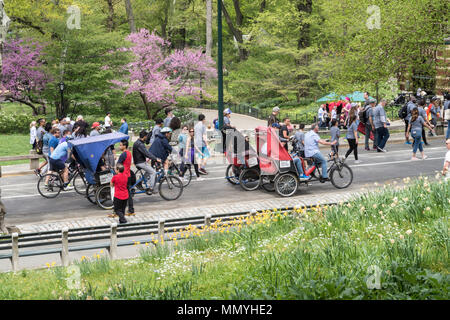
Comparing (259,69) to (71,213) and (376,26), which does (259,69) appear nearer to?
(376,26)

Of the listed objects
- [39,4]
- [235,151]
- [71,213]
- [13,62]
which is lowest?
[71,213]

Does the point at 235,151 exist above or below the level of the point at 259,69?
below

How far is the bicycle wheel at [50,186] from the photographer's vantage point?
16.7 metres

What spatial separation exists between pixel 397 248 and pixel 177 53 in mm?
35189

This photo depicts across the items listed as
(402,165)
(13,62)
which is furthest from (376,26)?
(13,62)

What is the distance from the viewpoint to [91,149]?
49.3ft

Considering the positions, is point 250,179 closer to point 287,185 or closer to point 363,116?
point 287,185

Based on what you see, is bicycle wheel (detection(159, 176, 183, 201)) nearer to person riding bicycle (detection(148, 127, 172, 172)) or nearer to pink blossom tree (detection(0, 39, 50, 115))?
person riding bicycle (detection(148, 127, 172, 172))

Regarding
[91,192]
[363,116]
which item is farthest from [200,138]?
[363,116]

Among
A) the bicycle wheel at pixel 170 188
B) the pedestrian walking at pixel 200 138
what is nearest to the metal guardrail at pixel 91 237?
the bicycle wheel at pixel 170 188

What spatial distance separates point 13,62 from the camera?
34.7 metres

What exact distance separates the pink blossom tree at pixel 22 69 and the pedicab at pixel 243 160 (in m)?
19.8

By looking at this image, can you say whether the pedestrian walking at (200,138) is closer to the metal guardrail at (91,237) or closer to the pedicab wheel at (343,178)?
the pedicab wheel at (343,178)
